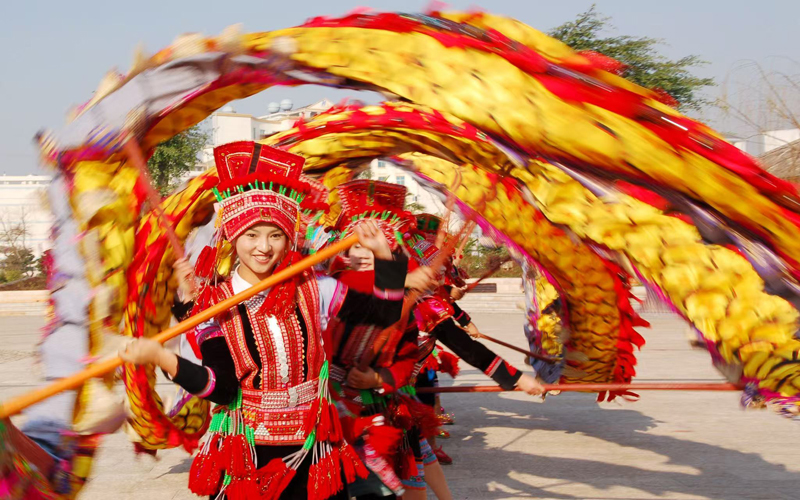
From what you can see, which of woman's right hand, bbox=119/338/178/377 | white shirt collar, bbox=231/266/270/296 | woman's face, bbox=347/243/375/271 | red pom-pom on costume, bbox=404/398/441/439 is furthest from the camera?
red pom-pom on costume, bbox=404/398/441/439

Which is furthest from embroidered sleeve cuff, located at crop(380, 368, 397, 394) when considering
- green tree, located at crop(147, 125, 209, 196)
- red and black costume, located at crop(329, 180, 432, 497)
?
green tree, located at crop(147, 125, 209, 196)

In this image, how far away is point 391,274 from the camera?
8.68ft

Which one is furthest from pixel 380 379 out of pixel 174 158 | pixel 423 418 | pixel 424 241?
pixel 174 158

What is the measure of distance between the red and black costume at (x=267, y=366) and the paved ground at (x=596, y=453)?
223 centimetres

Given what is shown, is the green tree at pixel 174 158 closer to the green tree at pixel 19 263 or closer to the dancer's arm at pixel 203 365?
the green tree at pixel 19 263

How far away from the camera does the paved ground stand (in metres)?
4.75

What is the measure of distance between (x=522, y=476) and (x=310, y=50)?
3.48 metres

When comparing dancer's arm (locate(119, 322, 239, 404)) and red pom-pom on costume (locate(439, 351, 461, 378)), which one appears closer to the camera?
dancer's arm (locate(119, 322, 239, 404))

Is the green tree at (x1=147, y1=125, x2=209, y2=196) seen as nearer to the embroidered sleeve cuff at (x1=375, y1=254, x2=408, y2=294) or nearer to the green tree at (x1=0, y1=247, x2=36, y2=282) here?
the green tree at (x1=0, y1=247, x2=36, y2=282)

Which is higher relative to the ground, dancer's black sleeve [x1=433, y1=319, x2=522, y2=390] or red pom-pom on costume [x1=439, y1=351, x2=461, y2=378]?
dancer's black sleeve [x1=433, y1=319, x2=522, y2=390]

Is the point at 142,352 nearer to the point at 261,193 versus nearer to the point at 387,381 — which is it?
the point at 261,193

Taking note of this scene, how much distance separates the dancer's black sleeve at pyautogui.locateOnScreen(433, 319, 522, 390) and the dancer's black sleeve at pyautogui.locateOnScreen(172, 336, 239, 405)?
124 centimetres

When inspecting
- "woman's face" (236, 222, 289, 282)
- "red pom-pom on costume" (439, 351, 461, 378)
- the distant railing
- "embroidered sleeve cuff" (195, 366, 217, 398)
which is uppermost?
"woman's face" (236, 222, 289, 282)

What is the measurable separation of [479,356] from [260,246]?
1.33 meters
